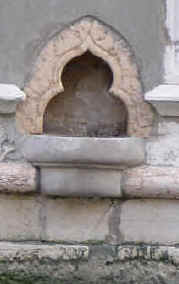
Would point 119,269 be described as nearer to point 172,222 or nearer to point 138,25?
point 172,222

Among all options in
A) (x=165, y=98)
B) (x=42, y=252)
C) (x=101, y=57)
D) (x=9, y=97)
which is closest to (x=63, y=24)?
(x=101, y=57)

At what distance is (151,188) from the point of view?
1.95 metres

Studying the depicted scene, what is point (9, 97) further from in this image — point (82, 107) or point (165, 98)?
point (165, 98)

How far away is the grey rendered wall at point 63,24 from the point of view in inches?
76.6

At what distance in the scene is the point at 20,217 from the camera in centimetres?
206

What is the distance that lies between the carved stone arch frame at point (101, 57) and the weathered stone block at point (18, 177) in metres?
0.24

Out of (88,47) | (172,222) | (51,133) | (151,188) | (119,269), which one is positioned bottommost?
(119,269)

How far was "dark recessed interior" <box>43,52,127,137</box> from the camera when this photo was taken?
2.12 m

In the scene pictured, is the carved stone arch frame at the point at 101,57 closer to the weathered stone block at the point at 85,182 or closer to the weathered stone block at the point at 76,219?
the weathered stone block at the point at 85,182

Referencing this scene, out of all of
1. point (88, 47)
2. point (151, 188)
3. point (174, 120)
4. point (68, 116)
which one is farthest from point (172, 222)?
point (88, 47)

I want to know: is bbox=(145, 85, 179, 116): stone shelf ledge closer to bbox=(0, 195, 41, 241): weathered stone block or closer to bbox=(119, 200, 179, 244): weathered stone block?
bbox=(119, 200, 179, 244): weathered stone block

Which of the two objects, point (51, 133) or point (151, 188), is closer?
point (151, 188)

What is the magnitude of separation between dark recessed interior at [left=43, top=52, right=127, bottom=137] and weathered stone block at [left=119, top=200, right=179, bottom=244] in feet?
0.97

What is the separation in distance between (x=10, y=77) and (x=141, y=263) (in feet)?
2.72
